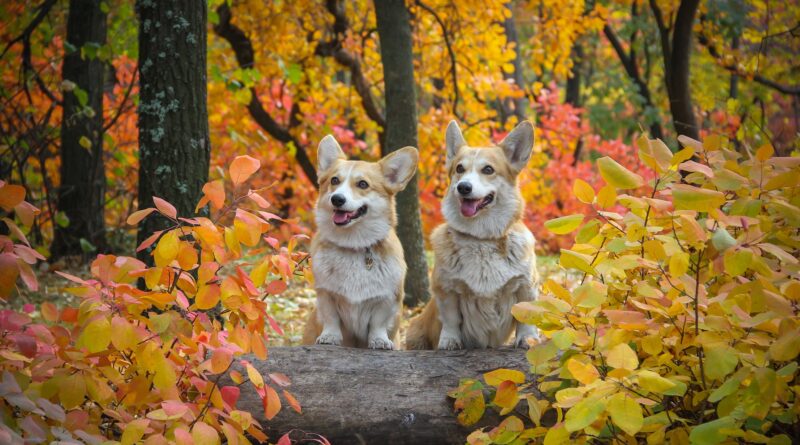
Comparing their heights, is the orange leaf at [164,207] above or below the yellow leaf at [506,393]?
above

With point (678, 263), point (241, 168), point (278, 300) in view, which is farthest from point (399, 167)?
point (278, 300)

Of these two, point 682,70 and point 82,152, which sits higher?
point 682,70

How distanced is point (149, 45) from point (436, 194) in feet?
31.4

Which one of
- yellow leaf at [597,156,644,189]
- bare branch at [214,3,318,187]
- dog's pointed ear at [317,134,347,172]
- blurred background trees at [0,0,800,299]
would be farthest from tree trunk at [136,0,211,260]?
bare branch at [214,3,318,187]

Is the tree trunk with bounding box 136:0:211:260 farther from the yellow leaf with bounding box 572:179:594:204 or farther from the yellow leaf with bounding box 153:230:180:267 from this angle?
the yellow leaf with bounding box 572:179:594:204

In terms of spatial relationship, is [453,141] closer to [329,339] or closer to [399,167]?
[399,167]

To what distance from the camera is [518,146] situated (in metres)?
3.98

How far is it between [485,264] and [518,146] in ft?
2.58

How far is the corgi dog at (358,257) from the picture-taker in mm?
3797

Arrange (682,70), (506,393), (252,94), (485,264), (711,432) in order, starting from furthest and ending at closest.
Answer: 1. (252,94)
2. (682,70)
3. (485,264)
4. (506,393)
5. (711,432)

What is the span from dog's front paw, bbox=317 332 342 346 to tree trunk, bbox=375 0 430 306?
2.60 metres

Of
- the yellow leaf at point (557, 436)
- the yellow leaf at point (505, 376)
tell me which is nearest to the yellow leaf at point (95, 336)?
the yellow leaf at point (505, 376)

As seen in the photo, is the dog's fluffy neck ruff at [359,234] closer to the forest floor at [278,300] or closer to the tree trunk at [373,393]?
the tree trunk at [373,393]

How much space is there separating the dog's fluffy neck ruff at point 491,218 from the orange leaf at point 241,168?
5.09 feet
